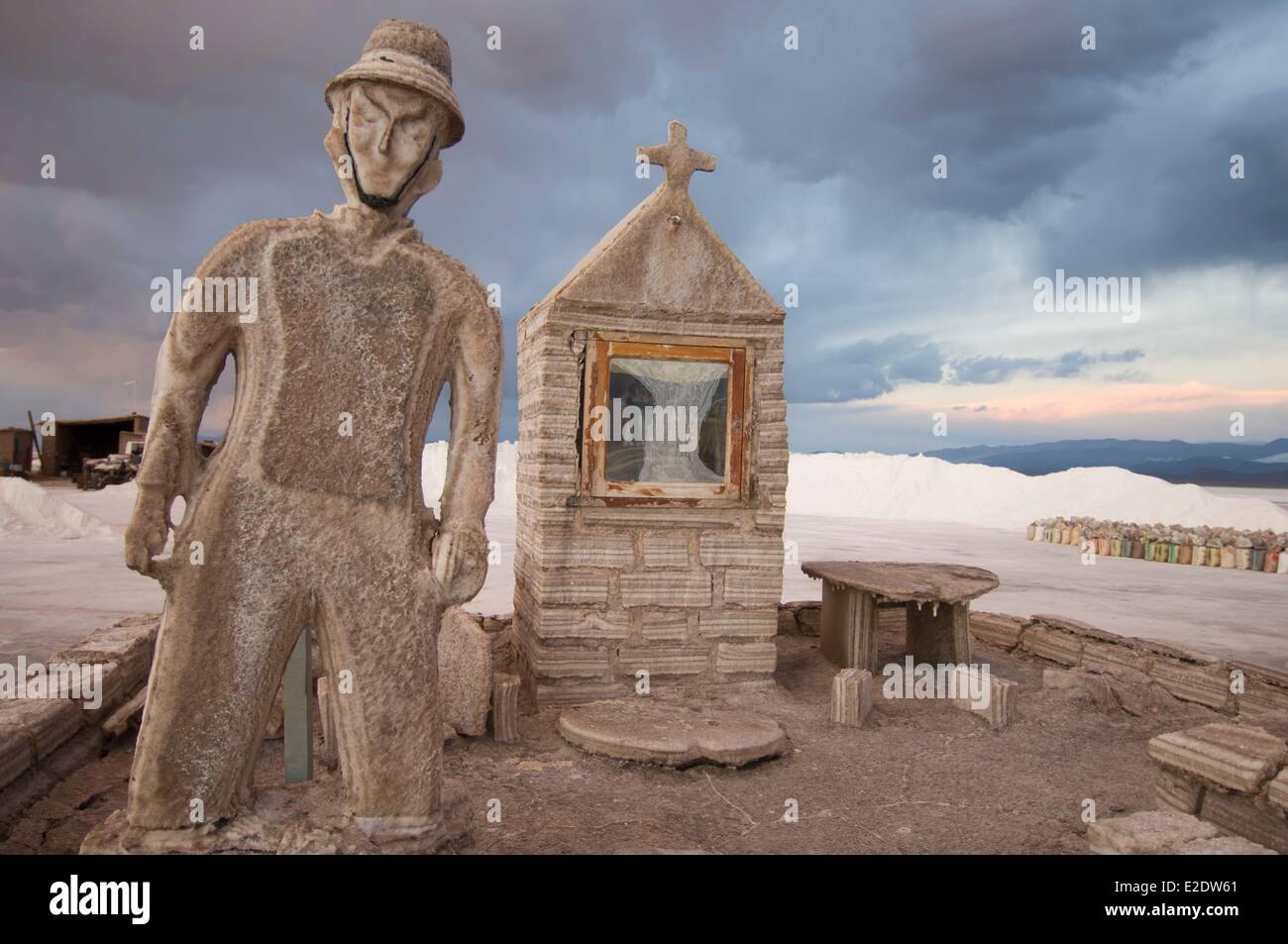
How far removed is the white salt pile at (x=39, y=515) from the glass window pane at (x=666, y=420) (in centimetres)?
1140

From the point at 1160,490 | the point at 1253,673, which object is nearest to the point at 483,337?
the point at 1253,673

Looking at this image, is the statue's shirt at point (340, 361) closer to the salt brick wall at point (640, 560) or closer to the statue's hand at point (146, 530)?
the statue's hand at point (146, 530)

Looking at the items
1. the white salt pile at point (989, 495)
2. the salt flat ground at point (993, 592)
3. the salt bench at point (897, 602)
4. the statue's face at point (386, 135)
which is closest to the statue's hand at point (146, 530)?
the statue's face at point (386, 135)

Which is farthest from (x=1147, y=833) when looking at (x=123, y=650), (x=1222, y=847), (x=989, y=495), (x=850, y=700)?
(x=989, y=495)

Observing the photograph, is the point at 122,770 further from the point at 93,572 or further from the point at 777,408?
the point at 93,572

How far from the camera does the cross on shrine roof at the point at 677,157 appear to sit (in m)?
5.89

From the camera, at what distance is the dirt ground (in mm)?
3828

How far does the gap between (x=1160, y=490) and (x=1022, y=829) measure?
19.9 m

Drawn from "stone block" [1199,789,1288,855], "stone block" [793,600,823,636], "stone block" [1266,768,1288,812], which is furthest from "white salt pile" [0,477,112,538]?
"stone block" [1266,768,1288,812]

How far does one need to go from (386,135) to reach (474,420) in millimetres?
959

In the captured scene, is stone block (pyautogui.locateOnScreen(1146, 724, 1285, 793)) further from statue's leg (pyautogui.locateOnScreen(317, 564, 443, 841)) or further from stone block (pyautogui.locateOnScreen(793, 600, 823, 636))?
stone block (pyautogui.locateOnScreen(793, 600, 823, 636))

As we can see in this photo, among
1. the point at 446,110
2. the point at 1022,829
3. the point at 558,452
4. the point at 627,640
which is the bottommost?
the point at 1022,829

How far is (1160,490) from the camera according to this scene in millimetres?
20891

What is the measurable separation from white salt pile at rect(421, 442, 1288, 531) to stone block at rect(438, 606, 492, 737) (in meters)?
12.9
